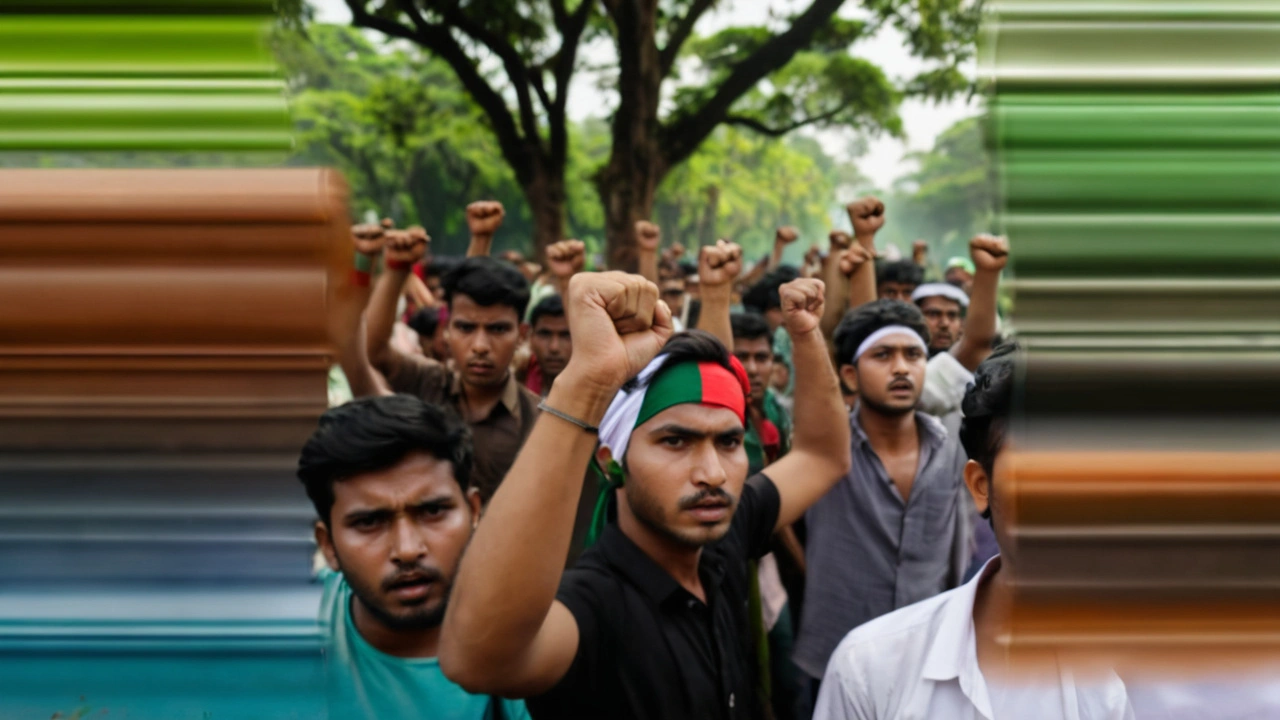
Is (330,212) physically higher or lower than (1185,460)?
higher

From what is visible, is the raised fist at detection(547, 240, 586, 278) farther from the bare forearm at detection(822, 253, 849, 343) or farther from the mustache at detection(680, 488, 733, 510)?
the mustache at detection(680, 488, 733, 510)

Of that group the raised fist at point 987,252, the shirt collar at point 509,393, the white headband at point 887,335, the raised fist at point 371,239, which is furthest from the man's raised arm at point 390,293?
the raised fist at point 987,252

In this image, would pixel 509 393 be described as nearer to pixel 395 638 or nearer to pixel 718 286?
pixel 718 286

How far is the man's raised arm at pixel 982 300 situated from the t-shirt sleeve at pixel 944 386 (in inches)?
1.8

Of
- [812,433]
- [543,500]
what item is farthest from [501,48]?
[543,500]

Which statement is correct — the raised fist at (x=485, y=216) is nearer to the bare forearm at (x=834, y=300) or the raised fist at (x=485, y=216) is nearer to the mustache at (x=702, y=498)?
the bare forearm at (x=834, y=300)

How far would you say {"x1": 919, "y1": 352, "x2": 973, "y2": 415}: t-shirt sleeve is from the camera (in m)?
3.60

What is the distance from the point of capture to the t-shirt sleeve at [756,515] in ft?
7.86

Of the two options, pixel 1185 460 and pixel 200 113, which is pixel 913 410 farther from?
pixel 200 113

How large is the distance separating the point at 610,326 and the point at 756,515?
134 cm

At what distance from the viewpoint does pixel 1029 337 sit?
62cm

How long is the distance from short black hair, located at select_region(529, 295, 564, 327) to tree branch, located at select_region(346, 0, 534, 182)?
5131 millimetres

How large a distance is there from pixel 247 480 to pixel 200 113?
256 millimetres

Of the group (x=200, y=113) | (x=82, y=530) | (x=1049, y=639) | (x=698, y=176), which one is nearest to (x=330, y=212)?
(x=200, y=113)
